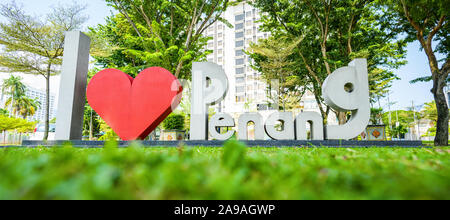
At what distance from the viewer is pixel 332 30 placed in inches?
532

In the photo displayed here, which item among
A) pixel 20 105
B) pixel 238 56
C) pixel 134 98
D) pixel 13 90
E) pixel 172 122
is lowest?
pixel 172 122

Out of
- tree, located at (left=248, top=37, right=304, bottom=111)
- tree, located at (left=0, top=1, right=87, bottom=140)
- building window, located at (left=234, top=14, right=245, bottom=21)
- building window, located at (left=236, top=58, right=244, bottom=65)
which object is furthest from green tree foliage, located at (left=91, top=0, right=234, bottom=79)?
building window, located at (left=234, top=14, right=245, bottom=21)

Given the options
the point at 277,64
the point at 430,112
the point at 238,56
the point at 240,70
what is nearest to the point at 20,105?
the point at 240,70

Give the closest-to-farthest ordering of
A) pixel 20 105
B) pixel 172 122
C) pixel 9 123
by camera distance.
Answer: pixel 172 122 → pixel 9 123 → pixel 20 105

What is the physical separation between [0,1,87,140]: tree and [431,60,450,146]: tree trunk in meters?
18.1

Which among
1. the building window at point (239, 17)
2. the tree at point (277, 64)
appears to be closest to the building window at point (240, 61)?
the building window at point (239, 17)

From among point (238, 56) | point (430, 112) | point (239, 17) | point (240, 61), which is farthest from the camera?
point (239, 17)

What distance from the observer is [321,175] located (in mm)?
802

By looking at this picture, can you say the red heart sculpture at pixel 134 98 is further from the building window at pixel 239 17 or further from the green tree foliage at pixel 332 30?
the building window at pixel 239 17

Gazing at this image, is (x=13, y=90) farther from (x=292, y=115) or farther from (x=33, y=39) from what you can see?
(x=292, y=115)

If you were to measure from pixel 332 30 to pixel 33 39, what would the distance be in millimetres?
18310

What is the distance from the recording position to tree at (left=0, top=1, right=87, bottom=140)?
11.9m

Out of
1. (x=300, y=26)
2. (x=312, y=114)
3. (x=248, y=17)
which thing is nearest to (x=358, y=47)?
(x=300, y=26)

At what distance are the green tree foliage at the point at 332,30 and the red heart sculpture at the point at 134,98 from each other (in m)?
9.22
